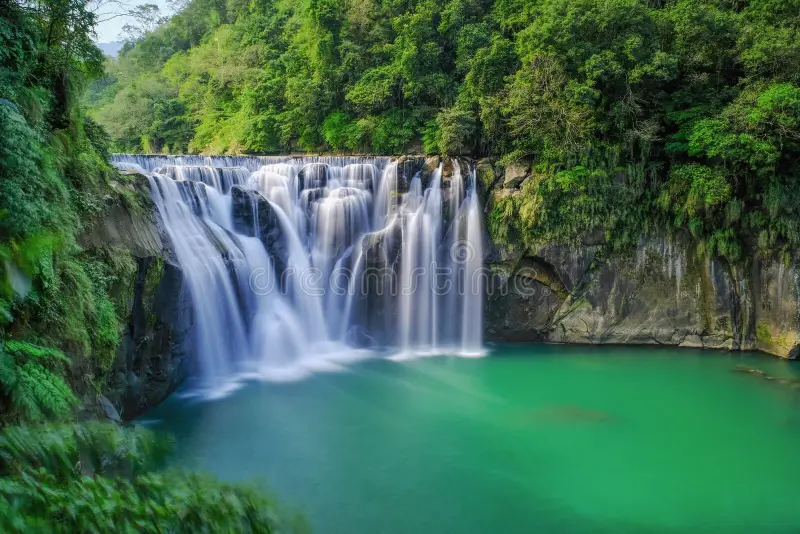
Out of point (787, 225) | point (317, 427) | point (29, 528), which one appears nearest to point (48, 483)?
point (29, 528)

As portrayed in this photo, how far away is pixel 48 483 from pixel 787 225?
48.9ft

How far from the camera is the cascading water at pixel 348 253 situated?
42.0 ft

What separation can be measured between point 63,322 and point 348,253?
8747mm

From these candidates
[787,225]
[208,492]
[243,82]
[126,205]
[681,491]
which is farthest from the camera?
[243,82]

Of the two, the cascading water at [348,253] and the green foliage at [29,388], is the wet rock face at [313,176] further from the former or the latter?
the green foliage at [29,388]

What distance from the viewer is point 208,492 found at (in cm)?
235

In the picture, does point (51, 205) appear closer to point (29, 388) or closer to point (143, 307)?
point (29, 388)

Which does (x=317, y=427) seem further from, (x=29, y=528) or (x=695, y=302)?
(x=695, y=302)

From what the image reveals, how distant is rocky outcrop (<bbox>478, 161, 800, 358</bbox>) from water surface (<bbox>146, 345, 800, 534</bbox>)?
1055 mm

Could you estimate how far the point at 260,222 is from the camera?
13180 mm

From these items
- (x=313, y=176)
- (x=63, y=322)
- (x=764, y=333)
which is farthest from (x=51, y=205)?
(x=764, y=333)

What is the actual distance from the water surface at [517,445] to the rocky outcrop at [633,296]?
3.46 ft

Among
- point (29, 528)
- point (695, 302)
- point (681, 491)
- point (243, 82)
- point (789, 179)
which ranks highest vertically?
point (243, 82)

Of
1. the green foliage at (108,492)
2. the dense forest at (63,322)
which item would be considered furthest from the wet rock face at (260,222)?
the green foliage at (108,492)
